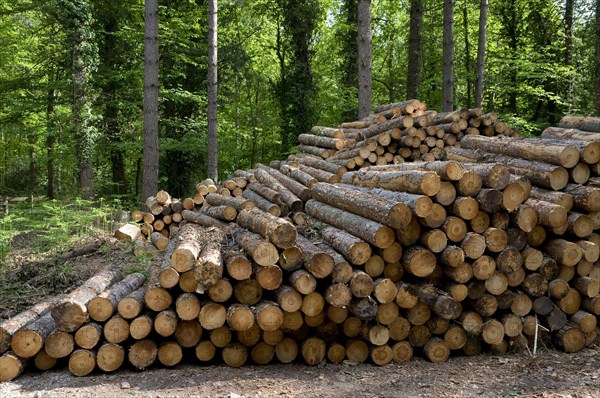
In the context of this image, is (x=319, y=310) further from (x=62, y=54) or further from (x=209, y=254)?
(x=62, y=54)

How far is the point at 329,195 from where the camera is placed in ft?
22.5

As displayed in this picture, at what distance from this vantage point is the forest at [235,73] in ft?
48.5

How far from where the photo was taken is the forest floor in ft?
14.1

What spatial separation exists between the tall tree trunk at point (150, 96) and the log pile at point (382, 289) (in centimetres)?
674

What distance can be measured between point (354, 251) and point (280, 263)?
0.81 meters

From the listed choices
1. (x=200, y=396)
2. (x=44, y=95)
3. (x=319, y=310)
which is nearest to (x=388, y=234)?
(x=319, y=310)

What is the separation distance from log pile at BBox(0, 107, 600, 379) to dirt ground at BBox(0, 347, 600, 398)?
16 centimetres

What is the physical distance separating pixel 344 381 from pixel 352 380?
0.28 ft

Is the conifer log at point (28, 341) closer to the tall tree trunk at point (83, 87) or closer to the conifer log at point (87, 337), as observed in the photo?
the conifer log at point (87, 337)

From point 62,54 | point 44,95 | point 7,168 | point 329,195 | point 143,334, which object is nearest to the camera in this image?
point 143,334

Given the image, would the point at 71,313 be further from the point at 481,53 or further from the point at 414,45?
the point at 481,53

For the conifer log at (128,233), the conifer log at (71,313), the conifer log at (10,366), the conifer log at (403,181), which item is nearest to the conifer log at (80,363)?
the conifer log at (71,313)

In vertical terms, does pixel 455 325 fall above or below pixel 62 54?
below

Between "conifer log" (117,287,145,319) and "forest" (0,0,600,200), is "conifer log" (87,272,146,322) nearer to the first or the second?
"conifer log" (117,287,145,319)
